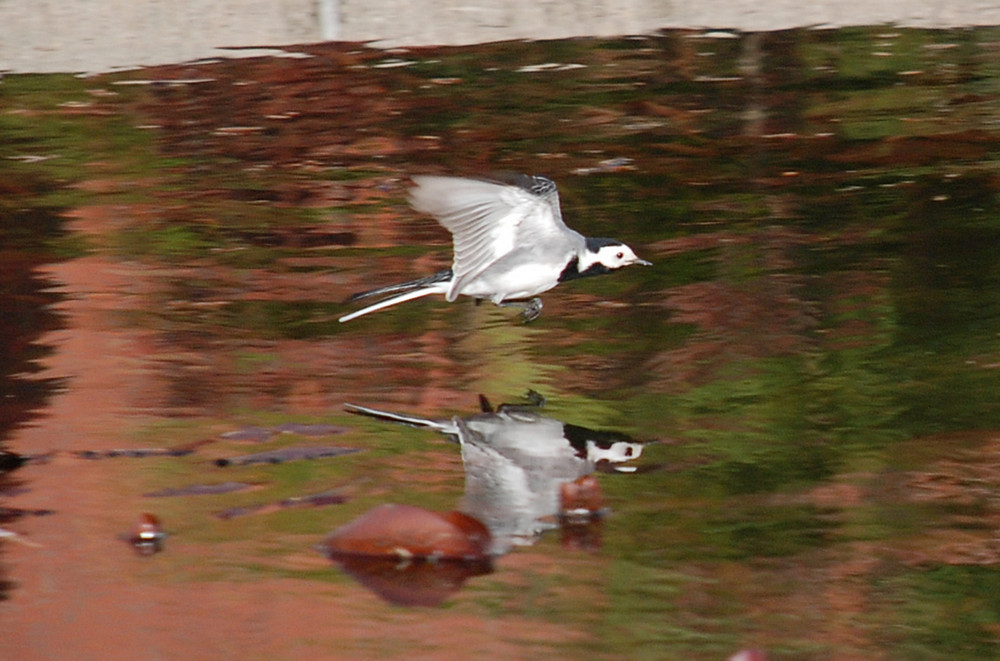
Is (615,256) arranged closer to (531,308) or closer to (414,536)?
(531,308)

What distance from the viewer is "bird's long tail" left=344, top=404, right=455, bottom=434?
584 cm

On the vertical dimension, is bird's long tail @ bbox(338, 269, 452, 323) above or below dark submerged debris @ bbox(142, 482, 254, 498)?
above

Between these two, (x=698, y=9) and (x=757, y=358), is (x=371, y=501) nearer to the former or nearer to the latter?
(x=757, y=358)

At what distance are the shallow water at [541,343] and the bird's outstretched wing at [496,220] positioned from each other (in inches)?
12.8

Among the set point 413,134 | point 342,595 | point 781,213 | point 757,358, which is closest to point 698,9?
point 413,134

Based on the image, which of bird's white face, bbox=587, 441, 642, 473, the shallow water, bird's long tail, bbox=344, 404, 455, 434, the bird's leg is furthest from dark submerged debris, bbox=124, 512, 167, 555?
the bird's leg

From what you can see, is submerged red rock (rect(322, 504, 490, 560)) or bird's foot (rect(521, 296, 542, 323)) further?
bird's foot (rect(521, 296, 542, 323))

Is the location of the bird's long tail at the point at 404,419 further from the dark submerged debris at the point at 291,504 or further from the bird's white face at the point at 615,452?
the dark submerged debris at the point at 291,504

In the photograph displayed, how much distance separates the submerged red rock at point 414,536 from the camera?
15.3 feet

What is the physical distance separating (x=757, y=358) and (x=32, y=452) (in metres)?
2.57

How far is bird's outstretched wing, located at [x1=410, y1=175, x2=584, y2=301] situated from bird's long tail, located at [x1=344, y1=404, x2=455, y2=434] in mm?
833

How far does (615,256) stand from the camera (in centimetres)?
689

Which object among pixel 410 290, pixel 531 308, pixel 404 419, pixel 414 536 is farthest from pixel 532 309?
pixel 414 536

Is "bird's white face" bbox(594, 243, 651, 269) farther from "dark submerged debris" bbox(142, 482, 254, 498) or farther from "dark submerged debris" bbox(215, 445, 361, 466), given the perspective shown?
"dark submerged debris" bbox(142, 482, 254, 498)
